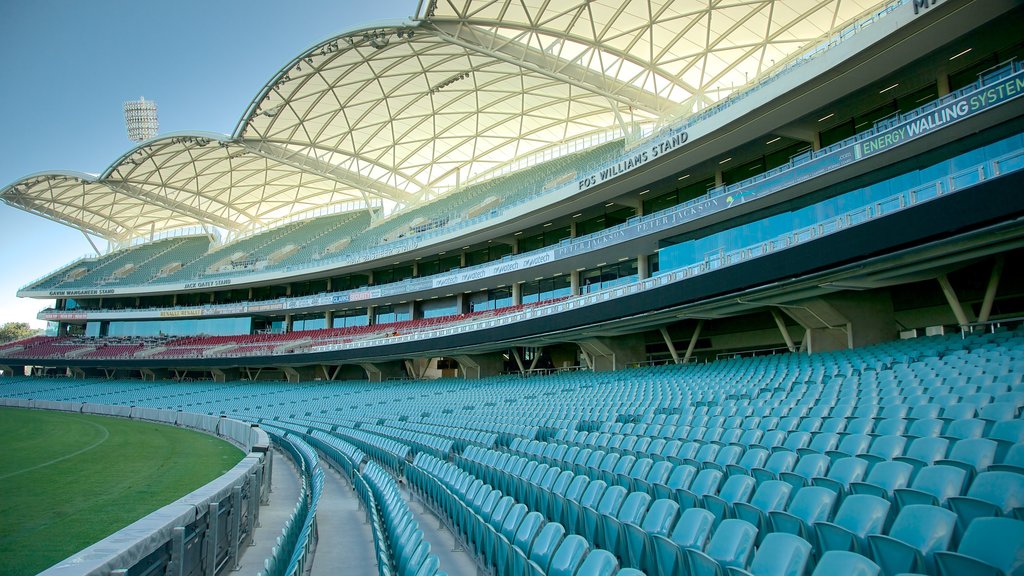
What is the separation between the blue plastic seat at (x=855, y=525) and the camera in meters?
3.85

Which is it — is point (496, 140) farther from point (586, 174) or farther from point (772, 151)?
point (772, 151)

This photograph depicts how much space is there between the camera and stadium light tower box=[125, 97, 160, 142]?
68.7m

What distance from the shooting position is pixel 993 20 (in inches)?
655

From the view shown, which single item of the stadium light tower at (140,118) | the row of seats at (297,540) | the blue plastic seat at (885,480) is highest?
the stadium light tower at (140,118)

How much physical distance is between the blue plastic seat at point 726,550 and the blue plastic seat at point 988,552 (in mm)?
1090

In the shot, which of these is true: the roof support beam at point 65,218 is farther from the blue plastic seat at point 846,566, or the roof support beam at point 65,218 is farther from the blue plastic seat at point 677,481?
the blue plastic seat at point 846,566

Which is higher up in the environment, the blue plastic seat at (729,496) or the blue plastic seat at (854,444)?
the blue plastic seat at (854,444)

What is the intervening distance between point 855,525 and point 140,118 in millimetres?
83331

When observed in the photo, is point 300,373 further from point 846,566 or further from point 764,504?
point 846,566

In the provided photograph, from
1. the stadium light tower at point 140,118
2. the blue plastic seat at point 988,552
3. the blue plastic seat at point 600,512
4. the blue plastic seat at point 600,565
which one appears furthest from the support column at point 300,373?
the blue plastic seat at point 988,552

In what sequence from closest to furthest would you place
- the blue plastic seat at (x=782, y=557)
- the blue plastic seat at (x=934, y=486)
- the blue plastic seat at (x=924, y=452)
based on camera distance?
the blue plastic seat at (x=782, y=557)
the blue plastic seat at (x=934, y=486)
the blue plastic seat at (x=924, y=452)

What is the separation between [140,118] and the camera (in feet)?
227

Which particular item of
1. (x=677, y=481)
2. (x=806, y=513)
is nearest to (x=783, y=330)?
(x=677, y=481)

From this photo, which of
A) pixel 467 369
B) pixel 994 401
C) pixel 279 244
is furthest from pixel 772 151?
pixel 279 244
